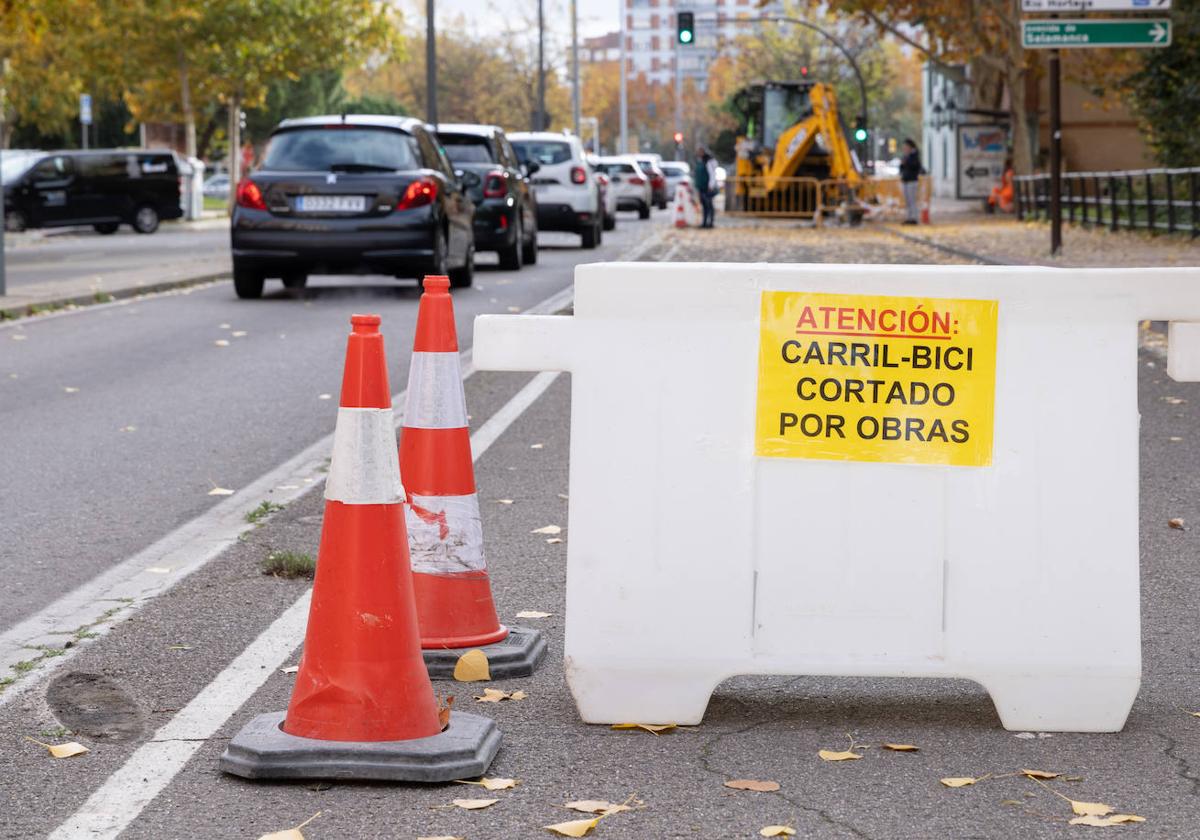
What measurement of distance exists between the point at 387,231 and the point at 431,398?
13.6 meters

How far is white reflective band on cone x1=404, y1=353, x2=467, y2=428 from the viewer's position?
5207 mm

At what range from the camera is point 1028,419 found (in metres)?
4.69

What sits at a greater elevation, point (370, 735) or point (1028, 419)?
point (1028, 419)

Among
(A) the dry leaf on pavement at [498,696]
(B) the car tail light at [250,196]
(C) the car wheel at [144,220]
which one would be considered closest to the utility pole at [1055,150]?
(B) the car tail light at [250,196]

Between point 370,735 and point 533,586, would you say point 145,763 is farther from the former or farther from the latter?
point 533,586

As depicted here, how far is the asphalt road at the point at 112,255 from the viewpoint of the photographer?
2353 cm

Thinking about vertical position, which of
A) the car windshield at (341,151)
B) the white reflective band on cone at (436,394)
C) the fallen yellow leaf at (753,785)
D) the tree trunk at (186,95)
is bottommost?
the fallen yellow leaf at (753,785)

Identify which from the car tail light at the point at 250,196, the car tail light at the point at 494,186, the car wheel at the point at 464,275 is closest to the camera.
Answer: the car tail light at the point at 250,196

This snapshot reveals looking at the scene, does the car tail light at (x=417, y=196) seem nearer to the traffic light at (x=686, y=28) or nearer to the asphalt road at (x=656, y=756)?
the asphalt road at (x=656, y=756)

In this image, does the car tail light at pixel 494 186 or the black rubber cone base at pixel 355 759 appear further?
the car tail light at pixel 494 186

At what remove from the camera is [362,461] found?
4.38m

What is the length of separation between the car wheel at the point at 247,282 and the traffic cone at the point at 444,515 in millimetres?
14347

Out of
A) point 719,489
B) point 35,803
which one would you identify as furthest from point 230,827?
point 719,489

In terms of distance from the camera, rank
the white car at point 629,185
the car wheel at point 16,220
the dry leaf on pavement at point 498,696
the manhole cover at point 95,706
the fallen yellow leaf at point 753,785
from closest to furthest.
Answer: the fallen yellow leaf at point 753,785, the manhole cover at point 95,706, the dry leaf on pavement at point 498,696, the car wheel at point 16,220, the white car at point 629,185
